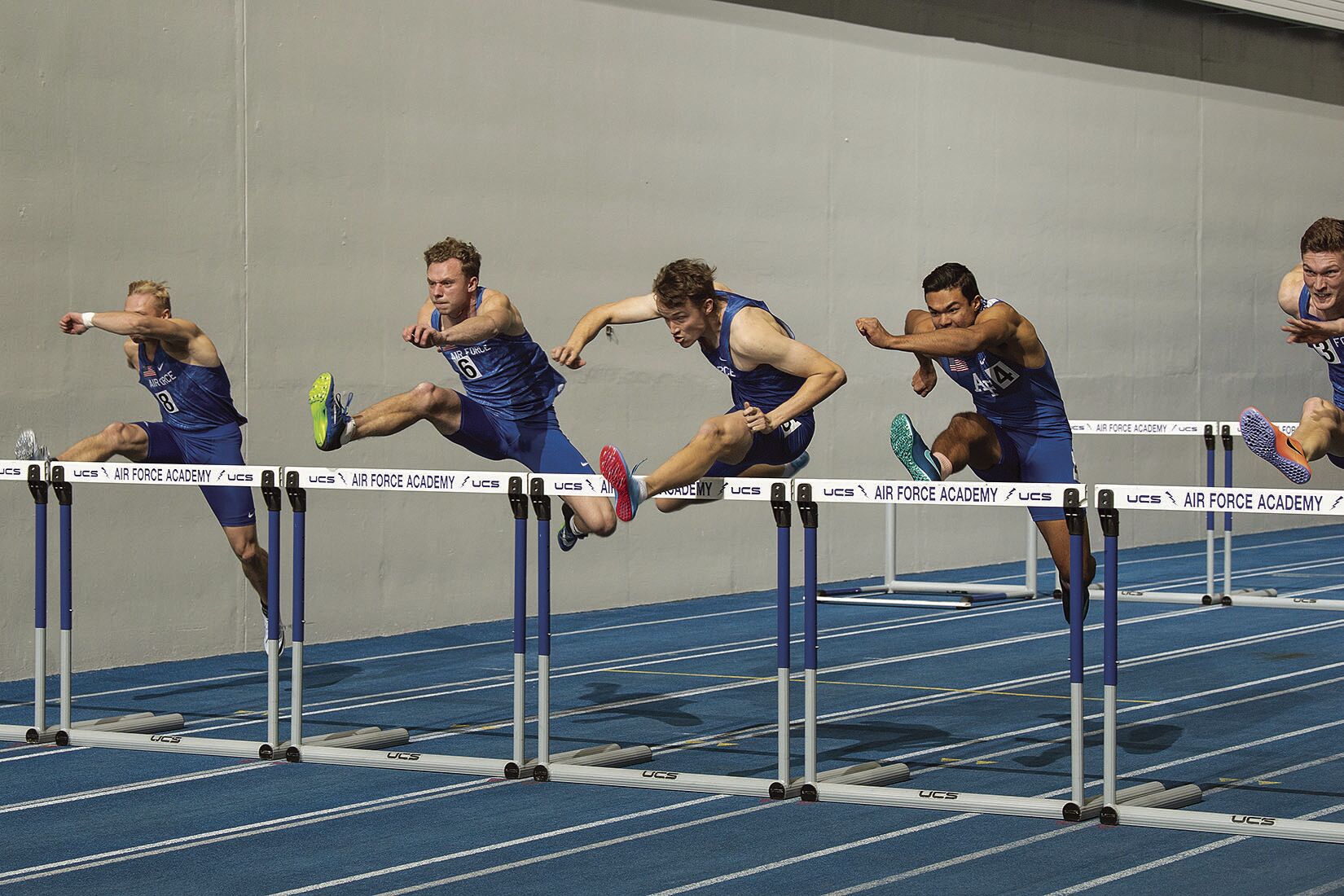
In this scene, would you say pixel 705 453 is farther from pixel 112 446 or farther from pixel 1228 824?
pixel 112 446

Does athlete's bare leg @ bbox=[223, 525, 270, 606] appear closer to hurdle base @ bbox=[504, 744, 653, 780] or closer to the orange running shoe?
hurdle base @ bbox=[504, 744, 653, 780]

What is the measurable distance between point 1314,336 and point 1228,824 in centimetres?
247

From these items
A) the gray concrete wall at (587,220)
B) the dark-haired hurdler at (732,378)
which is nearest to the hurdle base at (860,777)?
the dark-haired hurdler at (732,378)

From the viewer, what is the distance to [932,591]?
45.7 ft

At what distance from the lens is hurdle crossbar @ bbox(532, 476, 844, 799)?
6.74 metres

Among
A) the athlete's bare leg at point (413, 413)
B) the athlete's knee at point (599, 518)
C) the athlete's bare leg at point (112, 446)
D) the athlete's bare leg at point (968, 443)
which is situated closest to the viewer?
the athlete's bare leg at point (413, 413)

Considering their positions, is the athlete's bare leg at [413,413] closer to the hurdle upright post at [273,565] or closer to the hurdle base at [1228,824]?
the hurdle upright post at [273,565]

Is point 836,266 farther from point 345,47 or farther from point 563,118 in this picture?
point 345,47

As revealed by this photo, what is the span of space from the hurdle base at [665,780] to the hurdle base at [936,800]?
0.14 meters

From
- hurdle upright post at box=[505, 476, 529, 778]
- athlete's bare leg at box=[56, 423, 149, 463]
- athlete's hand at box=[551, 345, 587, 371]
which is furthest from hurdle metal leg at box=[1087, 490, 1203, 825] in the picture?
athlete's bare leg at box=[56, 423, 149, 463]

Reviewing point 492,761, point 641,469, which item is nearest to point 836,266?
point 641,469

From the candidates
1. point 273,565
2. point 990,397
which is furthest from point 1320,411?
point 273,565

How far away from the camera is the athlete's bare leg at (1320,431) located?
8.05 metres

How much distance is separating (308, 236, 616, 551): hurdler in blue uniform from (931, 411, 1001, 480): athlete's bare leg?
1.53 metres
